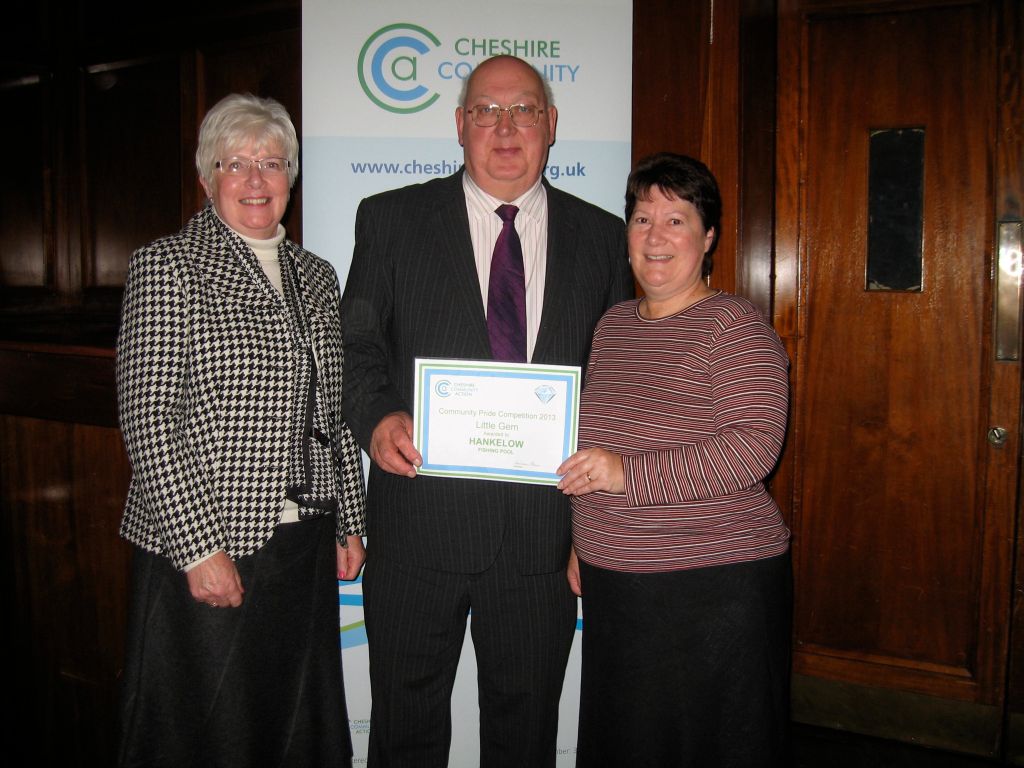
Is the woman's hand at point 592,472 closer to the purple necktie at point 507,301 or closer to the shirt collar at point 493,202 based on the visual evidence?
the purple necktie at point 507,301

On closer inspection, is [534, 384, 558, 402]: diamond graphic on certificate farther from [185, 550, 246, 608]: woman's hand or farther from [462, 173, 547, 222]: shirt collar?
[185, 550, 246, 608]: woman's hand

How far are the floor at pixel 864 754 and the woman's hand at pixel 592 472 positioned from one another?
1617mm

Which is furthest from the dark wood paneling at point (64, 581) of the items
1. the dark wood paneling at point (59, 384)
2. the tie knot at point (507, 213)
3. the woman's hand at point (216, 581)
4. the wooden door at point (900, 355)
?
the wooden door at point (900, 355)

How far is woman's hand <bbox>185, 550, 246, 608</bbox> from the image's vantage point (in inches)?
57.3

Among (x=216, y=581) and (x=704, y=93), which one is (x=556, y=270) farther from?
(x=216, y=581)

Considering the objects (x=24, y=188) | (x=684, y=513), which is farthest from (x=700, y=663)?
(x=24, y=188)

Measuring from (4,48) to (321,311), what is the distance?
2.89 m

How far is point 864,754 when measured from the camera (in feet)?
8.35

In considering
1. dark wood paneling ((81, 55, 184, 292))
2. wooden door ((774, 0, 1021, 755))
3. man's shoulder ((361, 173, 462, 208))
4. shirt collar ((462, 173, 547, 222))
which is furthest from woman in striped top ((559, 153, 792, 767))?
dark wood paneling ((81, 55, 184, 292))

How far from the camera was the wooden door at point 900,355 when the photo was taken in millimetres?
2387

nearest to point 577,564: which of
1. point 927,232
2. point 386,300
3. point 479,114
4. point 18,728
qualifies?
point 386,300

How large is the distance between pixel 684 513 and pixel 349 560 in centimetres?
89

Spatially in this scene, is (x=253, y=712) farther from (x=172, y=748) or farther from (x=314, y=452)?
(x=314, y=452)

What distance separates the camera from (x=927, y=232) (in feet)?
7.97
